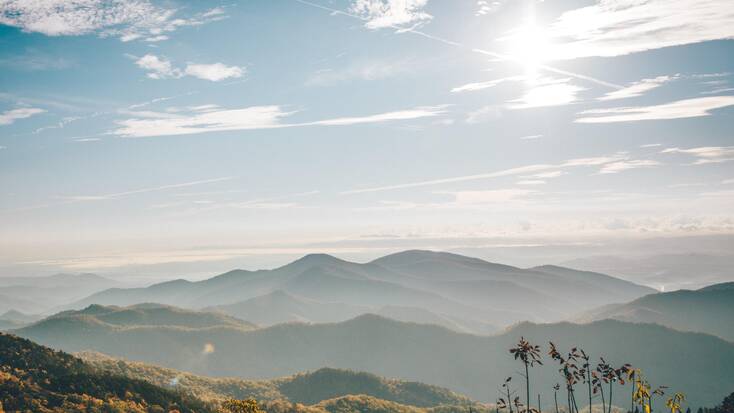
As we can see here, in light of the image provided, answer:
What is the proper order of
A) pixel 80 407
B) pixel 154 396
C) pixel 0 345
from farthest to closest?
pixel 0 345
pixel 154 396
pixel 80 407

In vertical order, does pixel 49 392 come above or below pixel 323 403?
above

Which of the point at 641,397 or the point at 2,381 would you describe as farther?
the point at 2,381

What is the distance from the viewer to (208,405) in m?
129

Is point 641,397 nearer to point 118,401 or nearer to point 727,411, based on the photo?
point 118,401

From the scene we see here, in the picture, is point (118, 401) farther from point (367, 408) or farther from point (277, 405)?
point (367, 408)

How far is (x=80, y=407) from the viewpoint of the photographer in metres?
95.8

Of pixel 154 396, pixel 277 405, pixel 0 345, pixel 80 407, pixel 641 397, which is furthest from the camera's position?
pixel 277 405

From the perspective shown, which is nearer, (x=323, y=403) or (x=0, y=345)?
(x=0, y=345)

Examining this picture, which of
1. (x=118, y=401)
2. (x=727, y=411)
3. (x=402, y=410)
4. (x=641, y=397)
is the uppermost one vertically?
(x=641, y=397)

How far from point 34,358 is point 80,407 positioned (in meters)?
39.0

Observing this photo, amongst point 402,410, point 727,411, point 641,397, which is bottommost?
point 402,410

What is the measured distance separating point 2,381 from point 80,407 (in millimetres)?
17112

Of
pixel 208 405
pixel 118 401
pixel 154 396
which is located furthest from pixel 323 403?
pixel 118 401

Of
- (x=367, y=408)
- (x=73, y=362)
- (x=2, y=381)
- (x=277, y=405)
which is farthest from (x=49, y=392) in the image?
(x=367, y=408)
